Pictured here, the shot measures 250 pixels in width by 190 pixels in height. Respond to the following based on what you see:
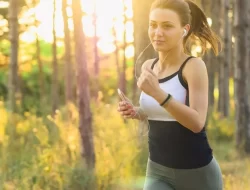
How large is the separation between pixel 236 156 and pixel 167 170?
254 inches

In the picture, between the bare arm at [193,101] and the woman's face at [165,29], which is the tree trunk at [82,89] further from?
the bare arm at [193,101]

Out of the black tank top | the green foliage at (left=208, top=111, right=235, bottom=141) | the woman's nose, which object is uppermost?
the woman's nose

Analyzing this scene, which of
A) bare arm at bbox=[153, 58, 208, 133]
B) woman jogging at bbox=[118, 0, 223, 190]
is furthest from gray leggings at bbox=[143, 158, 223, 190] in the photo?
bare arm at bbox=[153, 58, 208, 133]

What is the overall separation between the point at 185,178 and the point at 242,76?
652 cm

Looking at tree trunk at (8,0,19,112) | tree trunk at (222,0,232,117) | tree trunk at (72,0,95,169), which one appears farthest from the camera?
tree trunk at (222,0,232,117)

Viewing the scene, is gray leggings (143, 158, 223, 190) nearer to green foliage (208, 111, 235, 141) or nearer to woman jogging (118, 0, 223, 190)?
woman jogging (118, 0, 223, 190)

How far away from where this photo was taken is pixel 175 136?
9.40 ft

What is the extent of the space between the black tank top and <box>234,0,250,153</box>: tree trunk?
6346 mm

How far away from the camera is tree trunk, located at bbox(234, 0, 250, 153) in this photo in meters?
8.98

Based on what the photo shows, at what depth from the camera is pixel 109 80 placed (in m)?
33.0

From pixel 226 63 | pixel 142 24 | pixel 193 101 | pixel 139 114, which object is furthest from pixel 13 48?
pixel 193 101

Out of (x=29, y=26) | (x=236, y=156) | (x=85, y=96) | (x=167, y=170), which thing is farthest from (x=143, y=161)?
(x=29, y=26)

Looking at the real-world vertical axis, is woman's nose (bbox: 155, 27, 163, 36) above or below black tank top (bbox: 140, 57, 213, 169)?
above

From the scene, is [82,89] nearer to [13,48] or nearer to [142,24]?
[142,24]
